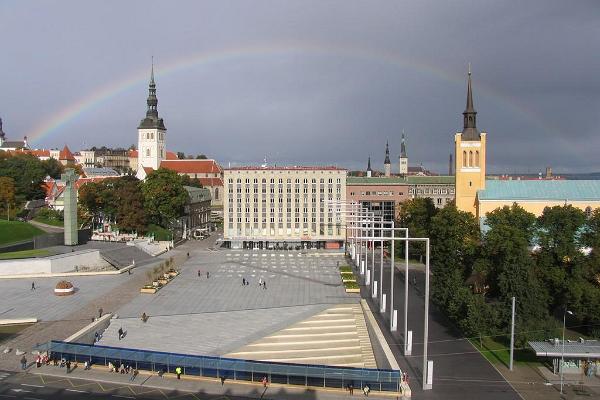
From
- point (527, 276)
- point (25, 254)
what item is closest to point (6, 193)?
point (25, 254)

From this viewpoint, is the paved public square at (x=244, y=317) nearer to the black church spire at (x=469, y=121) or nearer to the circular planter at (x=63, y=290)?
the circular planter at (x=63, y=290)

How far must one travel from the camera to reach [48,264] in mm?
63594

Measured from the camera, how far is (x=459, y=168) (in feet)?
238

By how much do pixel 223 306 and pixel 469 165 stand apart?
3777cm

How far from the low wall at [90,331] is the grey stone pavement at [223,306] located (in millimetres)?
530

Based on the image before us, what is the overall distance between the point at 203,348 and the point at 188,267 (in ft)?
122

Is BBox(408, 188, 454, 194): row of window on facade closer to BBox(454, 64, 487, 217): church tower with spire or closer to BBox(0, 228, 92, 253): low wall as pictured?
BBox(454, 64, 487, 217): church tower with spire

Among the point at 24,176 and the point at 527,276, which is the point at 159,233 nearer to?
the point at 24,176

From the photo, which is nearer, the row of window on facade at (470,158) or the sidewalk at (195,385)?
the sidewalk at (195,385)

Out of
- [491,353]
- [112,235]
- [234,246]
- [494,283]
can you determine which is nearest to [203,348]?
[491,353]

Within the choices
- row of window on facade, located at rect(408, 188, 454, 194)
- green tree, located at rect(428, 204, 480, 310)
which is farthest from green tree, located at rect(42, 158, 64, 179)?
green tree, located at rect(428, 204, 480, 310)

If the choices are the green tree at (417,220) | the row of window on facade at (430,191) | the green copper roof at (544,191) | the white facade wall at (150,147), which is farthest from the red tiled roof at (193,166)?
the green copper roof at (544,191)

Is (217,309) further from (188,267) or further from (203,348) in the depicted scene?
(188,267)

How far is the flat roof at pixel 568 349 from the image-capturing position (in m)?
33.5
